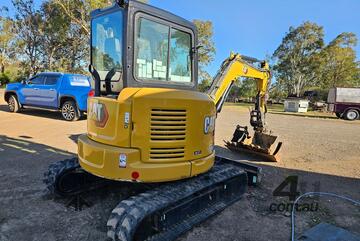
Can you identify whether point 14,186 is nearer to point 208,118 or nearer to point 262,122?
point 208,118

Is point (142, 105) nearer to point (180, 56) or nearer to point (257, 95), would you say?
point (180, 56)

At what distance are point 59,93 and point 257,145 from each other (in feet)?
29.3

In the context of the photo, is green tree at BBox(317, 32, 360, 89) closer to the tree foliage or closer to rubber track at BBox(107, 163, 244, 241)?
the tree foliage

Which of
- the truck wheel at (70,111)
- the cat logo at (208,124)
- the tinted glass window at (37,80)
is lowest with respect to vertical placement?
Answer: the truck wheel at (70,111)

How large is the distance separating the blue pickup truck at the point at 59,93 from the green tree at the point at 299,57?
41.0 m

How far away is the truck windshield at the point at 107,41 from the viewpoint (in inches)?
144

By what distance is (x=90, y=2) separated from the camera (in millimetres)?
24906

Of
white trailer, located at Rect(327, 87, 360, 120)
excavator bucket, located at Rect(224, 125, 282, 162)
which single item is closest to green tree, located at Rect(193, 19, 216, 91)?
white trailer, located at Rect(327, 87, 360, 120)

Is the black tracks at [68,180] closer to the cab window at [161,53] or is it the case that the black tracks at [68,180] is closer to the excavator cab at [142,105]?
the excavator cab at [142,105]

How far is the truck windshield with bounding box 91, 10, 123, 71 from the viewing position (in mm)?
3652

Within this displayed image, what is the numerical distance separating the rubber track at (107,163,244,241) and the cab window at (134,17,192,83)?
4.79ft

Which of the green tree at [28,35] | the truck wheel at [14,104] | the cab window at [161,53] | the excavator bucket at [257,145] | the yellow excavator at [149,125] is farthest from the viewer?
the green tree at [28,35]

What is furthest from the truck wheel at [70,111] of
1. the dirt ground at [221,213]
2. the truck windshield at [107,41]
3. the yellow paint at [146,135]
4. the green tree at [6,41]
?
the green tree at [6,41]

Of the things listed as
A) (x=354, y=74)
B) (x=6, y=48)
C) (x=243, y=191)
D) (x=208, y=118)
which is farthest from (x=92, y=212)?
(x=354, y=74)
